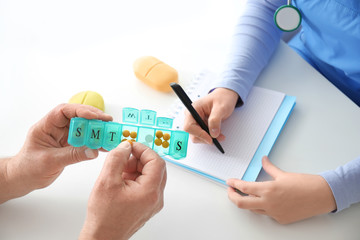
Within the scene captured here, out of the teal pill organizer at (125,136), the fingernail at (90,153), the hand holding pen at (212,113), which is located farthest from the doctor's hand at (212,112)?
the fingernail at (90,153)

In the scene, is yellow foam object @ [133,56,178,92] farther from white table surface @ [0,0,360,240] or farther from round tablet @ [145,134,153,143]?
round tablet @ [145,134,153,143]

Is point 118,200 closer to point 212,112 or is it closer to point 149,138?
point 149,138

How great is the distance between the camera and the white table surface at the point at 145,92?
26.7 inches

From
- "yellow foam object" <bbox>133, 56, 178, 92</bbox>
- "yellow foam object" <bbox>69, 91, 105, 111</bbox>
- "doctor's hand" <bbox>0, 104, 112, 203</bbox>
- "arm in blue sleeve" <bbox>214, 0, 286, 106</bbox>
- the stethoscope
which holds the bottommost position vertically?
"doctor's hand" <bbox>0, 104, 112, 203</bbox>

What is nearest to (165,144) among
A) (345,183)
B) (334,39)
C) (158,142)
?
(158,142)

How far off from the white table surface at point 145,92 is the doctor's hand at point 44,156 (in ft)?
0.15

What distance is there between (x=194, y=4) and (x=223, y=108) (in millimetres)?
451

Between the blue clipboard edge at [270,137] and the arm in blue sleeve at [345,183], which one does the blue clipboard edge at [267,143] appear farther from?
the arm in blue sleeve at [345,183]

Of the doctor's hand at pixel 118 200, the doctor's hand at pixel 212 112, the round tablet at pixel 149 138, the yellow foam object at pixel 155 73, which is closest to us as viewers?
the doctor's hand at pixel 118 200

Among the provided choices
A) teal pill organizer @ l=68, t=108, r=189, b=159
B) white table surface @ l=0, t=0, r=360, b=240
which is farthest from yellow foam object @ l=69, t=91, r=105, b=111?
teal pill organizer @ l=68, t=108, r=189, b=159

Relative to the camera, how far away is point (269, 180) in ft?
2.37

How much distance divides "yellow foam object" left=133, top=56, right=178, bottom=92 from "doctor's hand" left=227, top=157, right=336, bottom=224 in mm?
304

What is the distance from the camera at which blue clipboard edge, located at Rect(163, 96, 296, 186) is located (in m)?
0.73

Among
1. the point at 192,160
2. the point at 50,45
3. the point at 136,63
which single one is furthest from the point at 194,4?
the point at 192,160
